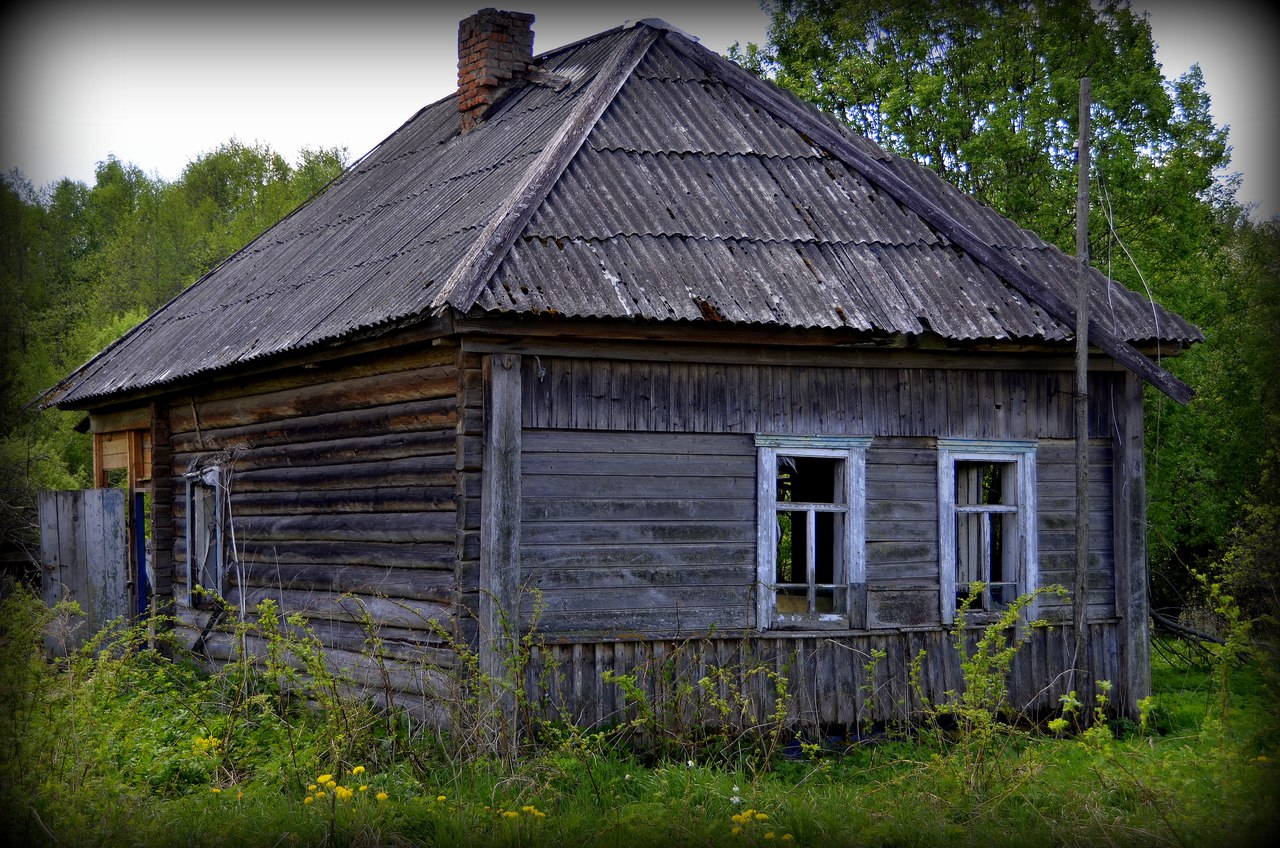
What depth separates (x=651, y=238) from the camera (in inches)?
356

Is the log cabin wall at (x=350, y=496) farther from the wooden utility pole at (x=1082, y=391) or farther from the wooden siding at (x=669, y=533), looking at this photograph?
the wooden utility pole at (x=1082, y=391)

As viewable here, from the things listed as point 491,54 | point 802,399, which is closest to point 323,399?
point 802,399

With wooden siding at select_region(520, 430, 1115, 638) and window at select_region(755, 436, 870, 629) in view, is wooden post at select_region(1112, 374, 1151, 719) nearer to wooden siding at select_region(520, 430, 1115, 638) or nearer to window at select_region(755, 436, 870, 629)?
wooden siding at select_region(520, 430, 1115, 638)

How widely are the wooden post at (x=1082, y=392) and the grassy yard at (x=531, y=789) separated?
1.67 m

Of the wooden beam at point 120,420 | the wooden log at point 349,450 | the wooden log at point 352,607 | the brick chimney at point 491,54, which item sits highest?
the brick chimney at point 491,54

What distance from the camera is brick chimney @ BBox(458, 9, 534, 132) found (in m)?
12.7

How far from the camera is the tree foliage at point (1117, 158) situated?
1769cm

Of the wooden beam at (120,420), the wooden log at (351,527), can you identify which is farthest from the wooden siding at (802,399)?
the wooden beam at (120,420)

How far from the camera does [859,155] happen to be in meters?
10.6

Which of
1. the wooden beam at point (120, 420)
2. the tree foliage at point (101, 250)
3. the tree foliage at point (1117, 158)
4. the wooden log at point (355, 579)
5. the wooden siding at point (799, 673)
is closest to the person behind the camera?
the wooden siding at point (799, 673)

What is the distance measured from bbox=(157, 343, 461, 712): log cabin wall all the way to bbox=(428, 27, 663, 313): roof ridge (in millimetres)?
719

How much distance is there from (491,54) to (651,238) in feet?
15.3

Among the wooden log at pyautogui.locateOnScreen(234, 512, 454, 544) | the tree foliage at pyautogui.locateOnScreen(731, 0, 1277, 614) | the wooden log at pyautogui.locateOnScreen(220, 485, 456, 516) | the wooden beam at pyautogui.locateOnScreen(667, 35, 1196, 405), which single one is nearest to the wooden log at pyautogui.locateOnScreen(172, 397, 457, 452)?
the wooden log at pyautogui.locateOnScreen(220, 485, 456, 516)

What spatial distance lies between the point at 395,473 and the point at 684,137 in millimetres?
3506
